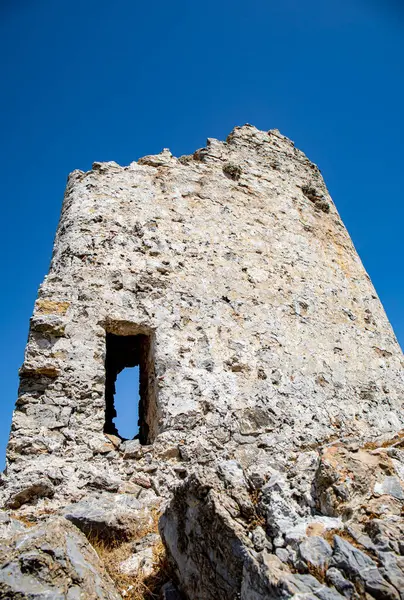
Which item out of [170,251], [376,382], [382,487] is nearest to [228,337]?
[170,251]

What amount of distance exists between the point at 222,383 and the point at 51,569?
288 cm

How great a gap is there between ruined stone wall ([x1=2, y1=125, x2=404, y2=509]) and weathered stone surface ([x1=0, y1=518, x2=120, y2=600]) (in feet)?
3.88

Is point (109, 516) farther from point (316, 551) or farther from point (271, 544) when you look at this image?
point (316, 551)

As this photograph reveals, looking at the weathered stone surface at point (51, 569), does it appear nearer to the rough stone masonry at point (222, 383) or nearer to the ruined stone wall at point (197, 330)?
the rough stone masonry at point (222, 383)

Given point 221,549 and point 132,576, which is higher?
point 221,549

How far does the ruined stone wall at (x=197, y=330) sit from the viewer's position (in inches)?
179

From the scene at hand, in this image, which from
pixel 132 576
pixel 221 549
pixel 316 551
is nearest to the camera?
pixel 316 551

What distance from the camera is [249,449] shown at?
495 centimetres

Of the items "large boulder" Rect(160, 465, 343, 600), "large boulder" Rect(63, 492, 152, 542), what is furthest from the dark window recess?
"large boulder" Rect(160, 465, 343, 600)

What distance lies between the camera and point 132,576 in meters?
3.36

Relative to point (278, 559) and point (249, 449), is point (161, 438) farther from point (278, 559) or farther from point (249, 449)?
point (278, 559)

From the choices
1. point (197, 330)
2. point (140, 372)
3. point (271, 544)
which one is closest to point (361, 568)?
point (271, 544)

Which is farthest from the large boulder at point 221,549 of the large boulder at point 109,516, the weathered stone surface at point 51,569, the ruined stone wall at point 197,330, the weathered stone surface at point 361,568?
the ruined stone wall at point 197,330

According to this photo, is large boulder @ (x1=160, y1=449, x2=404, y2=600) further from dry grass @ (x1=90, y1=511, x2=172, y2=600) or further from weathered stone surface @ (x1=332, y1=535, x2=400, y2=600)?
dry grass @ (x1=90, y1=511, x2=172, y2=600)
